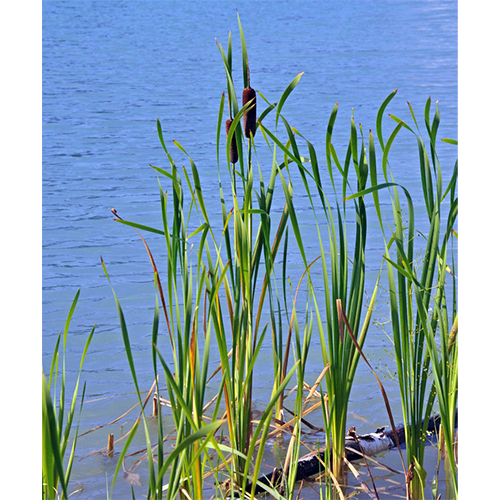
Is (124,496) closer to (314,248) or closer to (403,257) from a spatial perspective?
(403,257)

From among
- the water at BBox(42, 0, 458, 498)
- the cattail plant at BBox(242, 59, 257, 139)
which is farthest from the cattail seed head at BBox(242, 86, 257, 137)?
the water at BBox(42, 0, 458, 498)

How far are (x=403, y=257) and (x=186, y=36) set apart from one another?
13.5m

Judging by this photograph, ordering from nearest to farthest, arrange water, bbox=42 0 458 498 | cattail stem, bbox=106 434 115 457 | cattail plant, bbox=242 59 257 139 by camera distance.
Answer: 1. cattail plant, bbox=242 59 257 139
2. cattail stem, bbox=106 434 115 457
3. water, bbox=42 0 458 498

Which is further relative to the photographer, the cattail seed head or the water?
the water

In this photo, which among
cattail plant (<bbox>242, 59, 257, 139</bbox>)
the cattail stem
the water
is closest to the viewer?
cattail plant (<bbox>242, 59, 257, 139</bbox>)

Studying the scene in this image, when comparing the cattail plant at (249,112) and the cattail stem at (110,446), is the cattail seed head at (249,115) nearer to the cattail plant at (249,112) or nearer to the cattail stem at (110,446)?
the cattail plant at (249,112)

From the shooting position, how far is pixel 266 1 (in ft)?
66.6

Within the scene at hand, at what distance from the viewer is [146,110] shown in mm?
7816

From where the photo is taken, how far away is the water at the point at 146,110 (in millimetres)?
2873

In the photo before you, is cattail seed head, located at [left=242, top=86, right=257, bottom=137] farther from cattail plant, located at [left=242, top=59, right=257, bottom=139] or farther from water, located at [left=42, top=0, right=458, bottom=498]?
water, located at [left=42, top=0, right=458, bottom=498]

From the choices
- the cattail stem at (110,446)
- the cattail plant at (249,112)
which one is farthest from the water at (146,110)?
the cattail plant at (249,112)

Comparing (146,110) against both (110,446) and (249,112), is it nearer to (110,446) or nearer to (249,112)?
(110,446)

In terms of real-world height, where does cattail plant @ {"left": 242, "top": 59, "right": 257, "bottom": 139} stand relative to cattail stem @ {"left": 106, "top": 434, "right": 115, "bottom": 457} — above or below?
above

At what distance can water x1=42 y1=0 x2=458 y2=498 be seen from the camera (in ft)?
9.43
